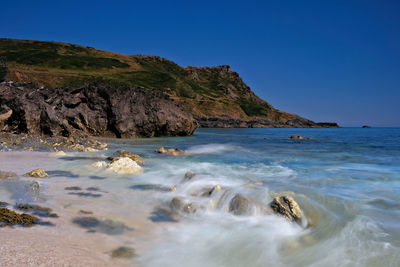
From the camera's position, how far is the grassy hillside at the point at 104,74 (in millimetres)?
80575

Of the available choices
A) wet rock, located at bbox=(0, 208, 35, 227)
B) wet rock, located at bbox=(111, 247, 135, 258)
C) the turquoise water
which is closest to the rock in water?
the turquoise water

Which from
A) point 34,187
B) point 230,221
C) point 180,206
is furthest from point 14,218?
point 230,221

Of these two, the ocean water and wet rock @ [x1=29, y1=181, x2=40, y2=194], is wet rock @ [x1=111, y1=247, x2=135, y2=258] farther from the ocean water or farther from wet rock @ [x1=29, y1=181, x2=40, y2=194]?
wet rock @ [x1=29, y1=181, x2=40, y2=194]

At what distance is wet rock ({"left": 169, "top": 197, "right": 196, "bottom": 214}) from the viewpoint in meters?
5.32

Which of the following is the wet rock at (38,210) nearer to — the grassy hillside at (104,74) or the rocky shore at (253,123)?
the grassy hillside at (104,74)

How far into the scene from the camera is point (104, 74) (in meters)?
103

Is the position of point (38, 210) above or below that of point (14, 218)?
below

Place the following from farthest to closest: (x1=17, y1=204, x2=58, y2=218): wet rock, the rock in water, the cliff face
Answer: the cliff face
the rock in water
(x1=17, y1=204, x2=58, y2=218): wet rock

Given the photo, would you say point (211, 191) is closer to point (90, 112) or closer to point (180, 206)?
point (180, 206)

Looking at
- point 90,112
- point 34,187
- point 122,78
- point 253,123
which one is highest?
point 122,78

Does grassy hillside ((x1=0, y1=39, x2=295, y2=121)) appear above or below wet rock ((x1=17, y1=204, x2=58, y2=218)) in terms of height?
above

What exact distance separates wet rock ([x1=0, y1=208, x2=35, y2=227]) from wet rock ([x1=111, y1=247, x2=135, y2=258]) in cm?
154

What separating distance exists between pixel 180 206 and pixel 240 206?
4.28 feet

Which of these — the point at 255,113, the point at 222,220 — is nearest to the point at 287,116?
the point at 255,113
